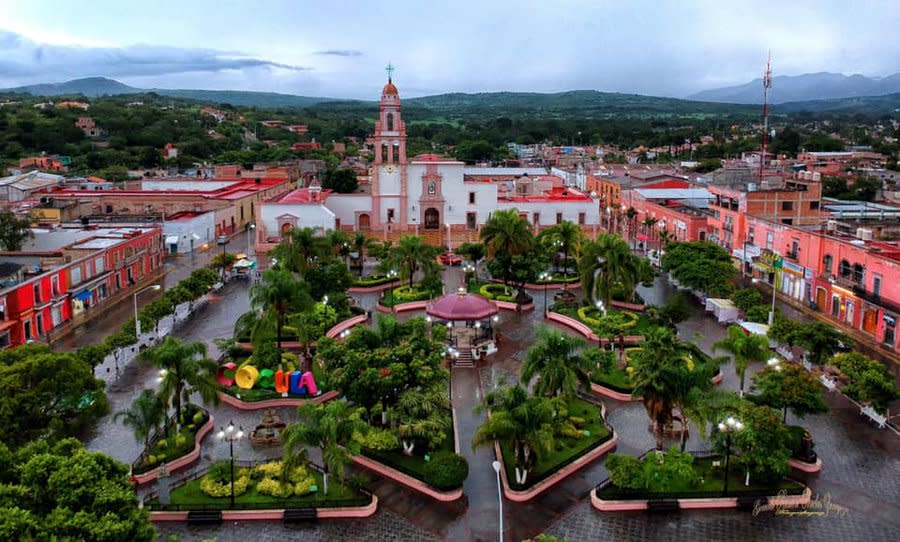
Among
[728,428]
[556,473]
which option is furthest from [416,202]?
[728,428]

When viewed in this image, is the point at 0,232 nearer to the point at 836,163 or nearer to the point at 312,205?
the point at 312,205

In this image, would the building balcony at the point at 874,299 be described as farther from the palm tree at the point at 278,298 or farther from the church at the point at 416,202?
the church at the point at 416,202

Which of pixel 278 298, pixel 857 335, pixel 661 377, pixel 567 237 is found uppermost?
pixel 567 237

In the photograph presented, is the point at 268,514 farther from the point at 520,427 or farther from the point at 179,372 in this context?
the point at 520,427

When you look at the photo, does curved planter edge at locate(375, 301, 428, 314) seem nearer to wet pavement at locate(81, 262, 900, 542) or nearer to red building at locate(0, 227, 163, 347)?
wet pavement at locate(81, 262, 900, 542)

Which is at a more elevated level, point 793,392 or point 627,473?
point 793,392

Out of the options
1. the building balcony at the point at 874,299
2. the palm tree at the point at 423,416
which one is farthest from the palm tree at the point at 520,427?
the building balcony at the point at 874,299
